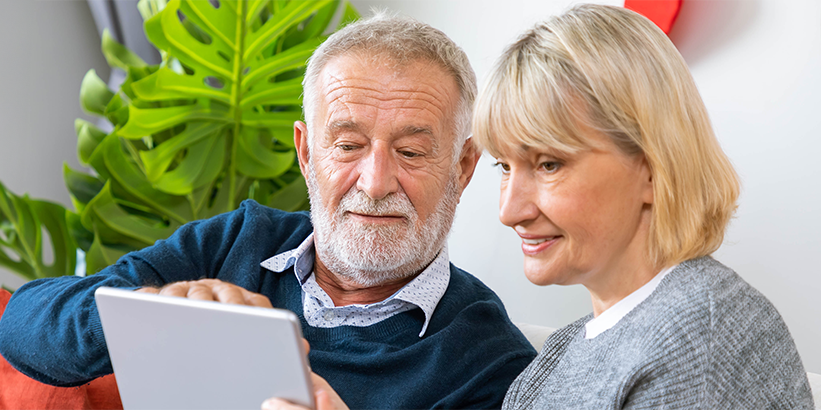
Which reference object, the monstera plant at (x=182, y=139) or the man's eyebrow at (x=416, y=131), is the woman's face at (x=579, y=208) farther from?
the monstera plant at (x=182, y=139)

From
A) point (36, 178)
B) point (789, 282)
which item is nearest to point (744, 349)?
point (789, 282)

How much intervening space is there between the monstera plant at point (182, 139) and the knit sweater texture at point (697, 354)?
134 cm

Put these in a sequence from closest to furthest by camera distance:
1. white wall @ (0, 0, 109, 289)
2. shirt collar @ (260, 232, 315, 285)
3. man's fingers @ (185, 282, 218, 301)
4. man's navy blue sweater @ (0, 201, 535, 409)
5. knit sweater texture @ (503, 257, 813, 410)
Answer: knit sweater texture @ (503, 257, 813, 410), man's fingers @ (185, 282, 218, 301), man's navy blue sweater @ (0, 201, 535, 409), shirt collar @ (260, 232, 315, 285), white wall @ (0, 0, 109, 289)

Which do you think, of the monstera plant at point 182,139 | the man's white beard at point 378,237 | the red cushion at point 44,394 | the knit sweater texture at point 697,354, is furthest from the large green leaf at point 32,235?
the knit sweater texture at point 697,354

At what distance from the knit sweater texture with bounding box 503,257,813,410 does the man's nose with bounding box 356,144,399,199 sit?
0.62 metres

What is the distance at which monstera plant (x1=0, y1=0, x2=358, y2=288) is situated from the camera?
1.85 meters

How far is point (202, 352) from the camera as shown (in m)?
0.80

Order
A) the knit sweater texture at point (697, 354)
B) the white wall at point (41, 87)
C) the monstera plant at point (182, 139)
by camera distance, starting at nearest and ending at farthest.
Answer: the knit sweater texture at point (697, 354) < the monstera plant at point (182, 139) < the white wall at point (41, 87)

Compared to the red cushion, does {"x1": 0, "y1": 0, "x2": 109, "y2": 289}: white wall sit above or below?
above

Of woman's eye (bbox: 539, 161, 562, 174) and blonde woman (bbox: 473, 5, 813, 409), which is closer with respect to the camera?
blonde woman (bbox: 473, 5, 813, 409)

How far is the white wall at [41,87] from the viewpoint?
2520 mm

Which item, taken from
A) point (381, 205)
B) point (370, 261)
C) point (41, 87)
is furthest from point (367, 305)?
point (41, 87)

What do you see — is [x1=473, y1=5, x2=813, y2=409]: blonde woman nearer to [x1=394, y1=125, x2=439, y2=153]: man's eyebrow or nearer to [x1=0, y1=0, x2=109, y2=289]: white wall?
[x1=394, y1=125, x2=439, y2=153]: man's eyebrow

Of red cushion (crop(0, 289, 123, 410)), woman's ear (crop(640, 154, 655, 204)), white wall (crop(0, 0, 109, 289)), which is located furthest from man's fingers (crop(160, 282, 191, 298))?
white wall (crop(0, 0, 109, 289))
